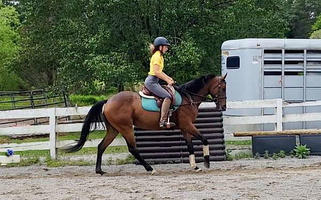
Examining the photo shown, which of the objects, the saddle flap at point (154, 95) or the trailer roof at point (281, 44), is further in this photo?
the trailer roof at point (281, 44)

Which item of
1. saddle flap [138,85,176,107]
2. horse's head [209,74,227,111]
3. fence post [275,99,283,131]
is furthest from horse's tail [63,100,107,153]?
fence post [275,99,283,131]

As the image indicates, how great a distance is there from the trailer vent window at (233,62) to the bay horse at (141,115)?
4.92m

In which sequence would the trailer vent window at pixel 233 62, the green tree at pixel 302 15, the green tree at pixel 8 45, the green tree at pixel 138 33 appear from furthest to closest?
the green tree at pixel 302 15, the green tree at pixel 8 45, the green tree at pixel 138 33, the trailer vent window at pixel 233 62

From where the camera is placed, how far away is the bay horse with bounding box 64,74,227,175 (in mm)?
9703

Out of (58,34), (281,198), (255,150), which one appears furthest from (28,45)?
(281,198)

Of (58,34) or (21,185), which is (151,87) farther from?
(58,34)

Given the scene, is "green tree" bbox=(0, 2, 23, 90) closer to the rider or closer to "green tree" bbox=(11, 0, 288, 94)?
"green tree" bbox=(11, 0, 288, 94)

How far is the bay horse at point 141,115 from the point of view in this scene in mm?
9703

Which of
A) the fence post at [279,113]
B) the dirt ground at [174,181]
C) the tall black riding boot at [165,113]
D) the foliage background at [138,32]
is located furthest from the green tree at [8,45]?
the tall black riding boot at [165,113]

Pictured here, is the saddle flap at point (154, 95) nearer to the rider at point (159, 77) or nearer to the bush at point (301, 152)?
the rider at point (159, 77)

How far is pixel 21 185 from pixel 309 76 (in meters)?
9.17

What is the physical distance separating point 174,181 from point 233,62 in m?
7.19

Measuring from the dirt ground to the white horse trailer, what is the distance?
4.04 m

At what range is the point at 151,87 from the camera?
Result: 966 cm
